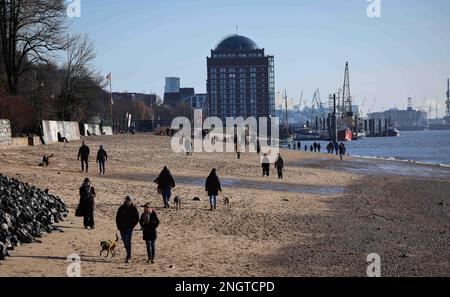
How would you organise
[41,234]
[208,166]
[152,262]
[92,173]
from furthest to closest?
[208,166] < [92,173] < [41,234] < [152,262]

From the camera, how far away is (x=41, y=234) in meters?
14.7

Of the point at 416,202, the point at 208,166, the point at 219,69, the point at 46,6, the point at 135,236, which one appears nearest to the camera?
the point at 135,236

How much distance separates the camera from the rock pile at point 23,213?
531 inches

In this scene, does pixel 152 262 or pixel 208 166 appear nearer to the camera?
pixel 152 262

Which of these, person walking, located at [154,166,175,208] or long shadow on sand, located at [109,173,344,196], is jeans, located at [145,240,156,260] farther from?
long shadow on sand, located at [109,173,344,196]

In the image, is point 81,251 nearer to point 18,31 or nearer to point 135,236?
point 135,236

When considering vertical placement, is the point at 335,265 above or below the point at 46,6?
below

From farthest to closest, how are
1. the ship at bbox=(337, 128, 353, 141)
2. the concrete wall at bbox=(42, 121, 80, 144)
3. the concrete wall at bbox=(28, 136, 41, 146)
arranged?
the ship at bbox=(337, 128, 353, 141) → the concrete wall at bbox=(42, 121, 80, 144) → the concrete wall at bbox=(28, 136, 41, 146)

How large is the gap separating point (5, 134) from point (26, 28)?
1204 cm

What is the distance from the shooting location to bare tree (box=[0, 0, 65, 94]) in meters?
43.2

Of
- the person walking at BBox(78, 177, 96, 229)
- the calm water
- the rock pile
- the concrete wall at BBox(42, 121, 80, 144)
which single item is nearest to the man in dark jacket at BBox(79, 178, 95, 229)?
the person walking at BBox(78, 177, 96, 229)

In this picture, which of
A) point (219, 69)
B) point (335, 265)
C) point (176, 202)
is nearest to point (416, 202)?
point (176, 202)

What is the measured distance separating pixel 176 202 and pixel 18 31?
1171 inches

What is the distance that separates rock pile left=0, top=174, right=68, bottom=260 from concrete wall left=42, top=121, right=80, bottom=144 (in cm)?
2748
